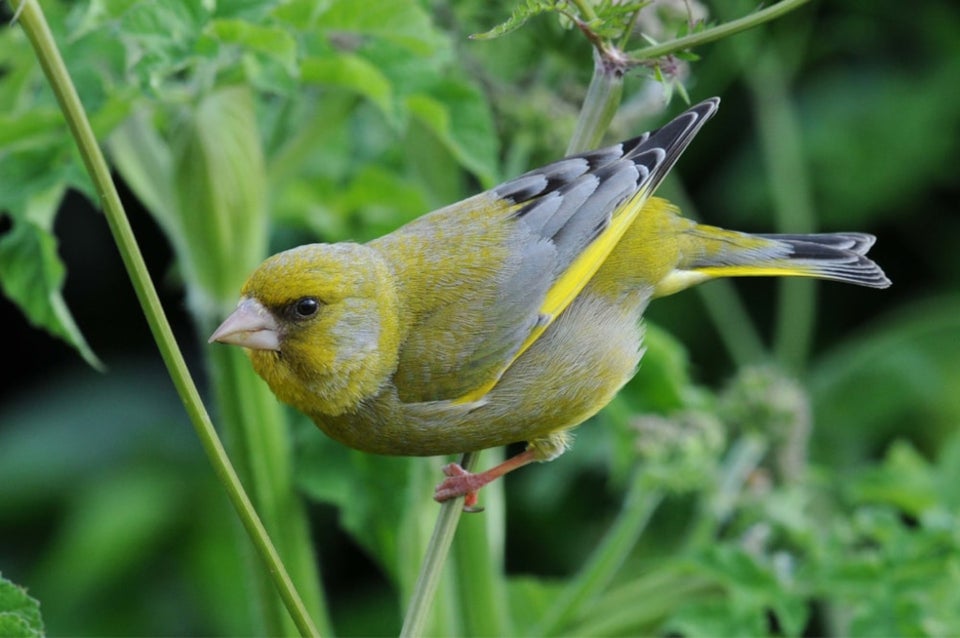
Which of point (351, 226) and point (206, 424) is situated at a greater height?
point (206, 424)

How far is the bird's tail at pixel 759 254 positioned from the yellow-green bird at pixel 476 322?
0.08 metres

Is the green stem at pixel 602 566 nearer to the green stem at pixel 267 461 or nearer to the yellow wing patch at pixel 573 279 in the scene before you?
the green stem at pixel 267 461

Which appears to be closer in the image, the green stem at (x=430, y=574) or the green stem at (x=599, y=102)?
the green stem at (x=430, y=574)

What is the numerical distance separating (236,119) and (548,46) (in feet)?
1.78

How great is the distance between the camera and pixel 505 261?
1.63 m

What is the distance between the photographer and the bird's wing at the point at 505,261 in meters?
1.61

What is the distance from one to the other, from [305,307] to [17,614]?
1.59 ft

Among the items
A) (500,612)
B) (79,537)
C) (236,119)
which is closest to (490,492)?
(500,612)

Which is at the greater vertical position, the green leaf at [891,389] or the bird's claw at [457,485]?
the bird's claw at [457,485]

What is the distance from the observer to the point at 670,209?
1.86 m

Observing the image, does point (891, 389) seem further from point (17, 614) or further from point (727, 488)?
point (17, 614)

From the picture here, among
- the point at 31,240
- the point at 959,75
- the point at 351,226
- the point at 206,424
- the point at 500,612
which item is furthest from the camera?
the point at 959,75

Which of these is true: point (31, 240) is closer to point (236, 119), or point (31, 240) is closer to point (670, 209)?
point (236, 119)

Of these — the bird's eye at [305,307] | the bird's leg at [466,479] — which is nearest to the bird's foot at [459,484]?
the bird's leg at [466,479]
